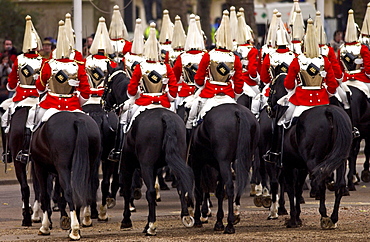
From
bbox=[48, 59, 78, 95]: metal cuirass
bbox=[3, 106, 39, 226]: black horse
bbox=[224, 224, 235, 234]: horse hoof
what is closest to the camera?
bbox=[224, 224, 235, 234]: horse hoof

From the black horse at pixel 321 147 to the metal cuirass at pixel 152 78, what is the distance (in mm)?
1744

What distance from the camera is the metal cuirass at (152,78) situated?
13445 millimetres

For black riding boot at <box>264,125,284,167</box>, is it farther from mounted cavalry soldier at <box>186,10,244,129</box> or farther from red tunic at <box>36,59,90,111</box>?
red tunic at <box>36,59,90,111</box>

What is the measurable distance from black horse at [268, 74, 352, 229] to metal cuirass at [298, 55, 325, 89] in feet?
1.90

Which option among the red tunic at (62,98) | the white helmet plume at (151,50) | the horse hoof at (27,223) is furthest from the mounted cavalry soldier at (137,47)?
the horse hoof at (27,223)

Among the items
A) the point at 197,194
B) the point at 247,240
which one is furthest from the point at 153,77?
the point at 247,240

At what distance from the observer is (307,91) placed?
13453 mm

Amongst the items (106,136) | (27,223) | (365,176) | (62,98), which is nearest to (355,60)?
(365,176)

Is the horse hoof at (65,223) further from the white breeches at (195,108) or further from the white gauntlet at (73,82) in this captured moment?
the white breeches at (195,108)

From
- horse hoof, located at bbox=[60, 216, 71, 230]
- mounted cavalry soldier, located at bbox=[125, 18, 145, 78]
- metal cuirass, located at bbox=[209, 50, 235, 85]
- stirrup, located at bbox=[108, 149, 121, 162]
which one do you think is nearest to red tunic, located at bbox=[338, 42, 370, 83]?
metal cuirass, located at bbox=[209, 50, 235, 85]

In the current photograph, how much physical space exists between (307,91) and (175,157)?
2044 mm

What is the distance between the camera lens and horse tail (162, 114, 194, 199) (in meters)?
12.6

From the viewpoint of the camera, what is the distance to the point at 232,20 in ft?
56.0

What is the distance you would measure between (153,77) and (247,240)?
2.72 meters
